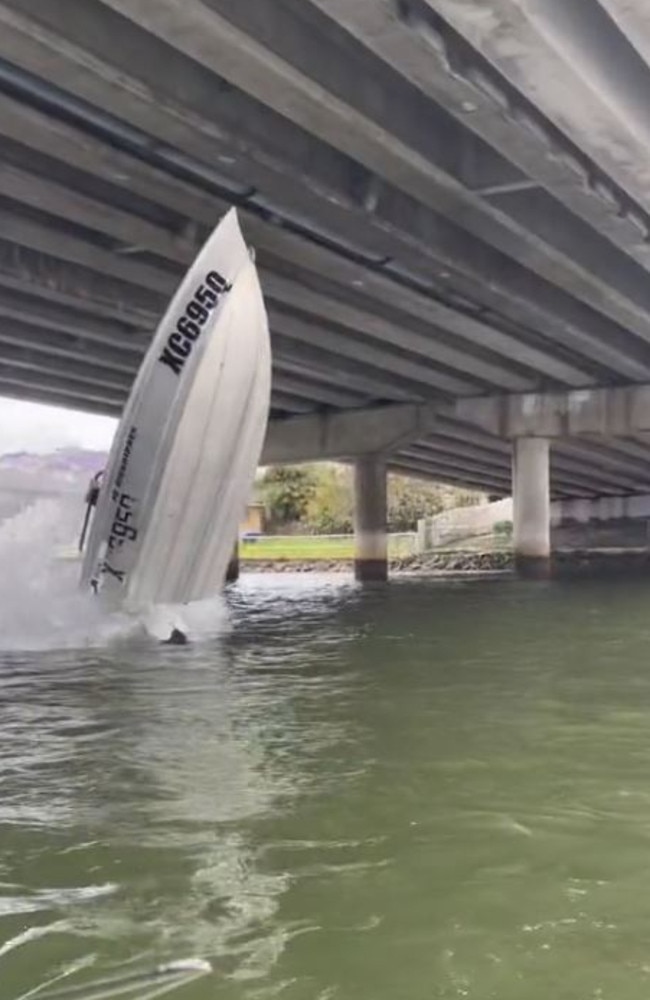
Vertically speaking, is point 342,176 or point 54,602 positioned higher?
point 342,176

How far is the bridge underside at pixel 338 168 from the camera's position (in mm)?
11117

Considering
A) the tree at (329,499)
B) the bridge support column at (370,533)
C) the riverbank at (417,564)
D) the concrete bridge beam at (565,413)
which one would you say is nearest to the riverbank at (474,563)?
the riverbank at (417,564)

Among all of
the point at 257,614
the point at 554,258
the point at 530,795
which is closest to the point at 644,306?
the point at 554,258

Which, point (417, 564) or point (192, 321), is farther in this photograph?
point (417, 564)

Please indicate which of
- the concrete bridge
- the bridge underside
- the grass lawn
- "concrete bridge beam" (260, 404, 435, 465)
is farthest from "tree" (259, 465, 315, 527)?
the bridge underside

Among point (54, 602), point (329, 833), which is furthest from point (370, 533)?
point (329, 833)

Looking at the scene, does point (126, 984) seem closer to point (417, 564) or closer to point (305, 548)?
point (417, 564)

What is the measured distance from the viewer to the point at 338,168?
16234mm

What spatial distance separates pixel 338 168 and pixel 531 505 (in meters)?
27.1

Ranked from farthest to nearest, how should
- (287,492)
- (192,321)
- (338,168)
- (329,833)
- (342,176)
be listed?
(287,492)
(192,321)
(342,176)
(338,168)
(329,833)

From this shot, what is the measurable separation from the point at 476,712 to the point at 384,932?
5.75 m

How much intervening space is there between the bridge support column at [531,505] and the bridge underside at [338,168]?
10.4 metres

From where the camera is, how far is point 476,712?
1015 centimetres

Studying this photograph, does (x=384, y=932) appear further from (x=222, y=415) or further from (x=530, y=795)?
(x=222, y=415)
